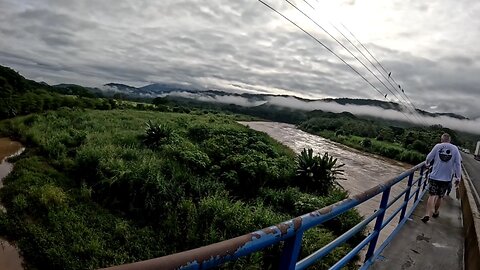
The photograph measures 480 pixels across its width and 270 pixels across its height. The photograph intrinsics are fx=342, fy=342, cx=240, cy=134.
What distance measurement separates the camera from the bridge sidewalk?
12.8 ft

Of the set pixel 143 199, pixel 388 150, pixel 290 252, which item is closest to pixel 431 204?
pixel 290 252

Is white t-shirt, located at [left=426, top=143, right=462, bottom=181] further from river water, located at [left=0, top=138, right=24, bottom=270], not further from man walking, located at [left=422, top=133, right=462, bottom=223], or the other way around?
river water, located at [left=0, top=138, right=24, bottom=270]

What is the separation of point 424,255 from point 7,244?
25.6 feet

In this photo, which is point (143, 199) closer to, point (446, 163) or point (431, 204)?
point (431, 204)

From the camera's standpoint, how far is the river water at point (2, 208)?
21.8 ft

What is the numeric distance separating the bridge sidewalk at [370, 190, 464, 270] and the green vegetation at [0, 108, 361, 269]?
193 centimetres

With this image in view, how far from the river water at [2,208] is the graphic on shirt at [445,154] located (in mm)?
8123

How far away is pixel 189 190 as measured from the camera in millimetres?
10258

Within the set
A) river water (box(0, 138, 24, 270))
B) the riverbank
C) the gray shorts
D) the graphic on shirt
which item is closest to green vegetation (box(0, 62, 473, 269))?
river water (box(0, 138, 24, 270))

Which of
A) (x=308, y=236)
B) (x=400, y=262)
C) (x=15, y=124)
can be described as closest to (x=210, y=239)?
(x=308, y=236)

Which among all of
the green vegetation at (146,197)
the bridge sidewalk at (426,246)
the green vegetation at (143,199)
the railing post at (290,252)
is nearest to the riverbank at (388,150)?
the green vegetation at (146,197)

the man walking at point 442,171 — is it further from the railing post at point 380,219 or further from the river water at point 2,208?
the river water at point 2,208

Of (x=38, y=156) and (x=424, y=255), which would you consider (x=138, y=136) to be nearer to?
(x=38, y=156)

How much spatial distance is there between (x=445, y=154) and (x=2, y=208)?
986cm
